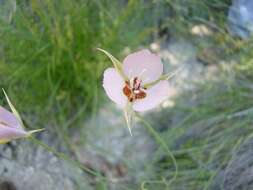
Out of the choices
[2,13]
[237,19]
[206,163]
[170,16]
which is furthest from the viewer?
[170,16]

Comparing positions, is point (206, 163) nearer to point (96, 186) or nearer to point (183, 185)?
point (183, 185)

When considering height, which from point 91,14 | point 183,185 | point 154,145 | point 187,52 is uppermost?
point 187,52

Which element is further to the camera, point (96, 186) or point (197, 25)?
point (197, 25)

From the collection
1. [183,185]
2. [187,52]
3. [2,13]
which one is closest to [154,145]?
[183,185]

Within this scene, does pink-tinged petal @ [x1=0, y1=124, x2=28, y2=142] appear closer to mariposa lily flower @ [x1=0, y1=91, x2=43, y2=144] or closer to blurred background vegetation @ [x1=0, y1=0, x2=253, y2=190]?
mariposa lily flower @ [x1=0, y1=91, x2=43, y2=144]

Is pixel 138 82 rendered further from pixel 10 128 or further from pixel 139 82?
pixel 10 128

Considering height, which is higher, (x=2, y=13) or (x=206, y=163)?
(x=2, y=13)

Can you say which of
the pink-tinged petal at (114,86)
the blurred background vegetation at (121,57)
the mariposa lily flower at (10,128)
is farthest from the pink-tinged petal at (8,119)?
the blurred background vegetation at (121,57)

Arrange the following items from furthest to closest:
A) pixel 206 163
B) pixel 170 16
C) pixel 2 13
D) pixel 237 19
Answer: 1. pixel 170 16
2. pixel 237 19
3. pixel 206 163
4. pixel 2 13
